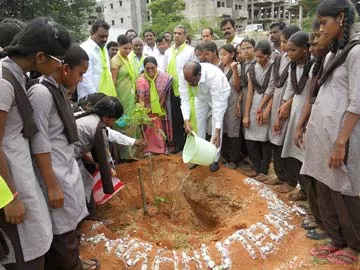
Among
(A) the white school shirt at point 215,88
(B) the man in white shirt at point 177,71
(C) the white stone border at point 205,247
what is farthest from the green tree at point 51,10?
(C) the white stone border at point 205,247

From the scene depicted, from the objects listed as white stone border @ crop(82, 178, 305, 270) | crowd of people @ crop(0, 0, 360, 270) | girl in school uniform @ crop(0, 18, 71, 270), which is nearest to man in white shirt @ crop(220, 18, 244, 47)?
crowd of people @ crop(0, 0, 360, 270)

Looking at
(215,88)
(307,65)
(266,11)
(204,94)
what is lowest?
(204,94)

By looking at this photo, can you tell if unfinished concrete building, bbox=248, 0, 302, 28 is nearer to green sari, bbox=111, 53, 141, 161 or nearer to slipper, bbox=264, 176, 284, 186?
green sari, bbox=111, 53, 141, 161

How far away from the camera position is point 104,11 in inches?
1596

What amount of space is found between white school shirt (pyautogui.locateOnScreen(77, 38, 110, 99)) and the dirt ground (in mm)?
1251

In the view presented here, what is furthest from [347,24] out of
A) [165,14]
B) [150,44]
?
[165,14]

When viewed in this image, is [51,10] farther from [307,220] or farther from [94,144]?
[307,220]

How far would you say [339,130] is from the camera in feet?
8.86

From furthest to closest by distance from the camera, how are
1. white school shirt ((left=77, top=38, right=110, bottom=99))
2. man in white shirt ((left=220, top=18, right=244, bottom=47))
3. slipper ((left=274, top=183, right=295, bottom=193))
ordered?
man in white shirt ((left=220, top=18, right=244, bottom=47)), white school shirt ((left=77, top=38, right=110, bottom=99)), slipper ((left=274, top=183, right=295, bottom=193))

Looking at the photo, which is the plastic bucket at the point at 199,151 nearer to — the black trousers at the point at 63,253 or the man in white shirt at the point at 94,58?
the man in white shirt at the point at 94,58

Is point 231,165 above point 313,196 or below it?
below

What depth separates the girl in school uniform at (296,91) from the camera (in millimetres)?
3664

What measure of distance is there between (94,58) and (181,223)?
2.61 meters

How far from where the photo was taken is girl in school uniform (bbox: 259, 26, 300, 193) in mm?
4133
